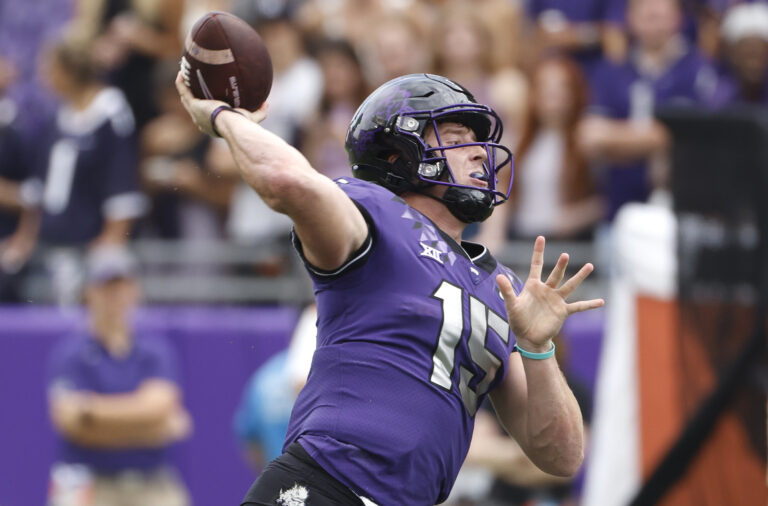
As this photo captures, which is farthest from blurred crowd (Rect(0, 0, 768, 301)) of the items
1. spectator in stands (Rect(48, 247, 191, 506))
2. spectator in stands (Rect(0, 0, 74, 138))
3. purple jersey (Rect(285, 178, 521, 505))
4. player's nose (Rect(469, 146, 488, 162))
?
purple jersey (Rect(285, 178, 521, 505))

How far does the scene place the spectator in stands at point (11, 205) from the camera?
31.7 ft

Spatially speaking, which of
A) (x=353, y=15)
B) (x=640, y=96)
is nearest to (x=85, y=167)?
(x=353, y=15)

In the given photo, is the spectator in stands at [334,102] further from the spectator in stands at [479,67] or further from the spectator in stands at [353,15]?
the spectator in stands at [479,67]

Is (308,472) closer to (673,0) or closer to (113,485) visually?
(113,485)

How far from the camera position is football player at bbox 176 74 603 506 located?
3523mm

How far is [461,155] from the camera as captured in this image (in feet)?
12.8

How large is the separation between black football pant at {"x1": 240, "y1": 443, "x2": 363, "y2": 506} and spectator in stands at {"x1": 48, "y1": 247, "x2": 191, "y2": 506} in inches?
197

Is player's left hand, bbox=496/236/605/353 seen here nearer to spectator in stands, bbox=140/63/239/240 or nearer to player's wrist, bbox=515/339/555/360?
player's wrist, bbox=515/339/555/360

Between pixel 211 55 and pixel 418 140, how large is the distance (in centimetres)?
64

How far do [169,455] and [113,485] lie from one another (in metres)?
0.44

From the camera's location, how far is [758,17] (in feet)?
26.8

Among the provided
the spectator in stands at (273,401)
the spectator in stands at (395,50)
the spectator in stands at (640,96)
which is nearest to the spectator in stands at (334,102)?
the spectator in stands at (395,50)

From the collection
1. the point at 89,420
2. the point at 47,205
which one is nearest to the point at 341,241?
the point at 89,420

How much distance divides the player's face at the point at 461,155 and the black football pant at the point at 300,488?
0.92 m
